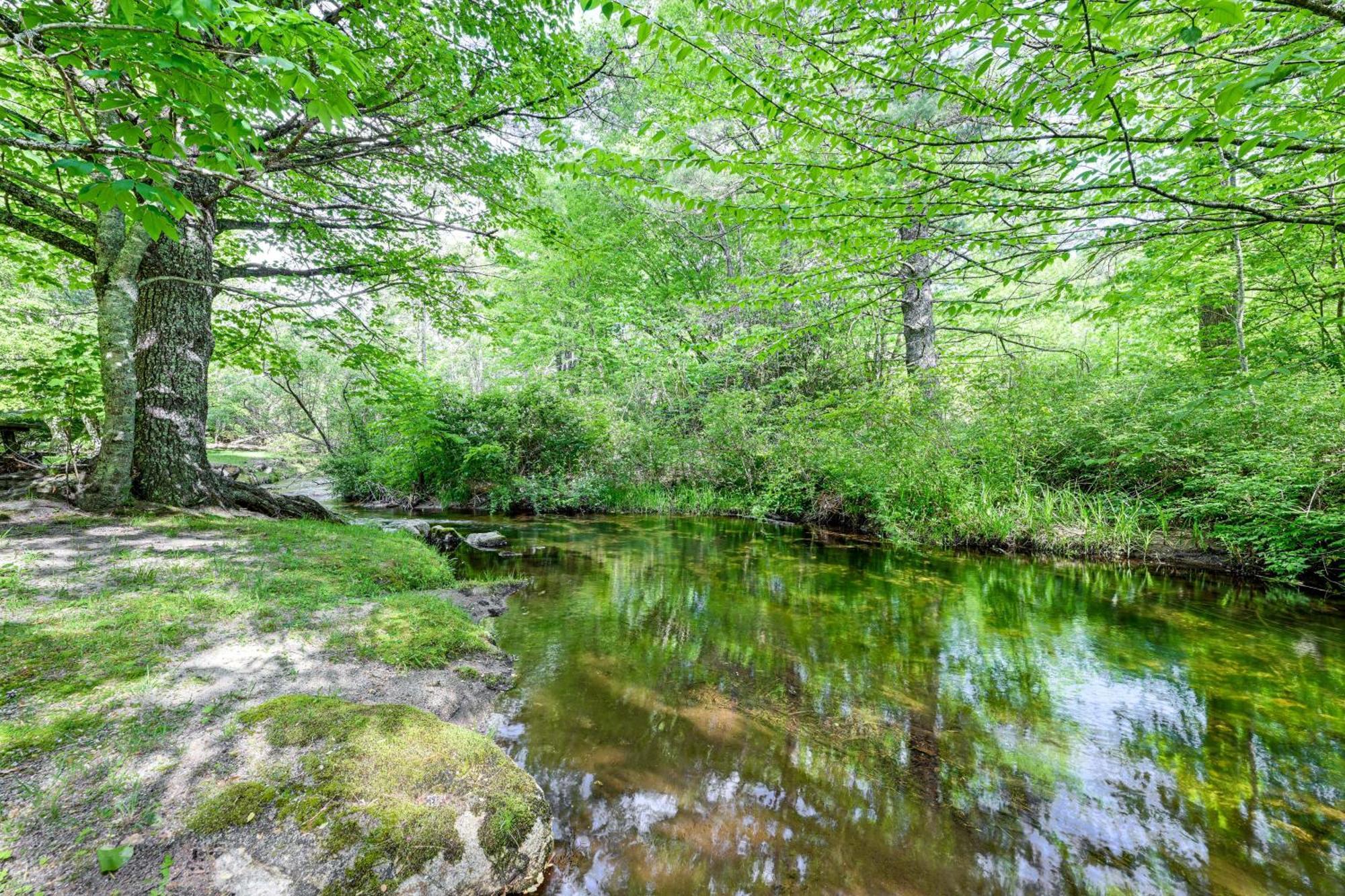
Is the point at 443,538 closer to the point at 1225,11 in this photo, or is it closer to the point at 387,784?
the point at 387,784

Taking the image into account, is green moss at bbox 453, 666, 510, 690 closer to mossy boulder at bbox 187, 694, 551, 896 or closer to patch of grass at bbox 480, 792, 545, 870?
mossy boulder at bbox 187, 694, 551, 896

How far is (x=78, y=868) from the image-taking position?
1.53 metres

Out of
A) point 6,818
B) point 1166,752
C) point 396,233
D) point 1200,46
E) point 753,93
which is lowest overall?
point 1166,752

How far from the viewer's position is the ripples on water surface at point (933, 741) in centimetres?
217

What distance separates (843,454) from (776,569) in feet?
11.3

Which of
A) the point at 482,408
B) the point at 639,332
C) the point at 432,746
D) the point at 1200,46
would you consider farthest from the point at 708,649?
the point at 639,332

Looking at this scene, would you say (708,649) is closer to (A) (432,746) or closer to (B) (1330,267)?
(A) (432,746)

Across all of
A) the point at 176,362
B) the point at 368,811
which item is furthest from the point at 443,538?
the point at 368,811

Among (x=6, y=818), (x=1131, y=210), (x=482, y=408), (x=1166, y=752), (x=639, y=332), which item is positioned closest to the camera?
(x=6, y=818)

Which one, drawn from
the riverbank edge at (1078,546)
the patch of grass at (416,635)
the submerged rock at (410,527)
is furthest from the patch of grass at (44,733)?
the riverbank edge at (1078,546)

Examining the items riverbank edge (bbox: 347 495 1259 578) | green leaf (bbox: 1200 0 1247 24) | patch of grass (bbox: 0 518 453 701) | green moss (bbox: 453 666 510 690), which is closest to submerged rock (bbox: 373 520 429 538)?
patch of grass (bbox: 0 518 453 701)

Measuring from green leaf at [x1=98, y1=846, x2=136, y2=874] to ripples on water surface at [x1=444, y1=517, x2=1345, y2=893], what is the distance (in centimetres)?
146

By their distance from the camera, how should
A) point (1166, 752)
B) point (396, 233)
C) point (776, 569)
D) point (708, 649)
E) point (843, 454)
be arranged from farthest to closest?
1. point (843, 454)
2. point (396, 233)
3. point (776, 569)
4. point (708, 649)
5. point (1166, 752)

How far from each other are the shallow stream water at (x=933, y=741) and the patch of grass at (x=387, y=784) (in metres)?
0.43
